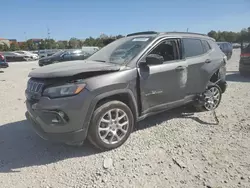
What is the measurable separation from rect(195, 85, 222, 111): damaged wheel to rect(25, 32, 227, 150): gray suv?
45mm

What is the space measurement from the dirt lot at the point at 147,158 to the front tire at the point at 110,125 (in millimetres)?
164

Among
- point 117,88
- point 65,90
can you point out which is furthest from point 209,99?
point 65,90

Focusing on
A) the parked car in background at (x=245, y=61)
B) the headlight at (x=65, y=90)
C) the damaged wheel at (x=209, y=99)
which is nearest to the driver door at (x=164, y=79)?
the damaged wheel at (x=209, y=99)

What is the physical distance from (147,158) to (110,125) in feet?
2.38

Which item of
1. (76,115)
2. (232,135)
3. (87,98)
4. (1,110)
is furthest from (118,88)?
(1,110)

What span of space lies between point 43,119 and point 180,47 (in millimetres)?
2804

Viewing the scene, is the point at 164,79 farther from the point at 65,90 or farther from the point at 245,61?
the point at 245,61

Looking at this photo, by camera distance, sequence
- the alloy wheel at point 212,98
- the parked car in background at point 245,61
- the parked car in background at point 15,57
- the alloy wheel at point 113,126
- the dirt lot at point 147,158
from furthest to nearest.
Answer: the parked car in background at point 15,57 → the parked car in background at point 245,61 → the alloy wheel at point 212,98 → the alloy wheel at point 113,126 → the dirt lot at point 147,158

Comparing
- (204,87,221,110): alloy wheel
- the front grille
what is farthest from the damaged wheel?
the front grille

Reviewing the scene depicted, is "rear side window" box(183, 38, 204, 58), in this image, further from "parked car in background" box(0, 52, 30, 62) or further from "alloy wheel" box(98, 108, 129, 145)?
"parked car in background" box(0, 52, 30, 62)

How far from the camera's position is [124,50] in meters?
3.88

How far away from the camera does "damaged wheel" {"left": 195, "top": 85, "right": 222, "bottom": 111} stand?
15.5 feet

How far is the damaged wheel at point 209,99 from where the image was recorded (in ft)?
15.5

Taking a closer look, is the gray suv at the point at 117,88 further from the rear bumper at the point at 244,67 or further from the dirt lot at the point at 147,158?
the rear bumper at the point at 244,67
